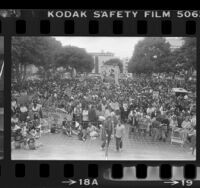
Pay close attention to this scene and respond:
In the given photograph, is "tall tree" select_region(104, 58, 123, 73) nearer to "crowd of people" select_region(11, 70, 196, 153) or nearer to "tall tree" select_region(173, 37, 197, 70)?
"crowd of people" select_region(11, 70, 196, 153)

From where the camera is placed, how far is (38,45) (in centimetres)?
1338

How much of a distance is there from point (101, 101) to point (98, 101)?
0.06 metres

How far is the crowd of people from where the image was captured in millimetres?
13438

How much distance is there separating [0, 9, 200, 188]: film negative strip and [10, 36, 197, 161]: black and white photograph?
0.02 m

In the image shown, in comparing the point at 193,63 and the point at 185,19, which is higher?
the point at 185,19

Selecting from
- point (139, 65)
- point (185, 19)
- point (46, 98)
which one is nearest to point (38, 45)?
point (46, 98)

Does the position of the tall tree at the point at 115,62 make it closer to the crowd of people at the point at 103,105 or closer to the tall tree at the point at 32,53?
the crowd of people at the point at 103,105

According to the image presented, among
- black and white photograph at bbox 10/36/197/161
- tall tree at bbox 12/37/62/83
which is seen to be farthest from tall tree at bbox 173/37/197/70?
tall tree at bbox 12/37/62/83

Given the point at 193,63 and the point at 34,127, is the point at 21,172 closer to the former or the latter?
the point at 34,127

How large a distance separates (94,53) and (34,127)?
1.84m

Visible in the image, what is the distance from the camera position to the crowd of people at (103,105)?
44.1 feet

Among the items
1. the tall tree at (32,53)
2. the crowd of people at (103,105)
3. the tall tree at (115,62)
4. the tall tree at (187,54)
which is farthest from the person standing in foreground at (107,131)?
the tall tree at (187,54)

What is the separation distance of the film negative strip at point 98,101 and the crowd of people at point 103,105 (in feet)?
0.06

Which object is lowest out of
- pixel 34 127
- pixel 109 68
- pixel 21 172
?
pixel 21 172
